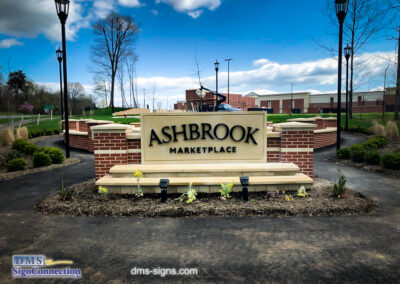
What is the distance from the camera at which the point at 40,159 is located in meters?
8.93

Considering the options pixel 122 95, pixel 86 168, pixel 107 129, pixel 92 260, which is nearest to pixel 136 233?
pixel 92 260

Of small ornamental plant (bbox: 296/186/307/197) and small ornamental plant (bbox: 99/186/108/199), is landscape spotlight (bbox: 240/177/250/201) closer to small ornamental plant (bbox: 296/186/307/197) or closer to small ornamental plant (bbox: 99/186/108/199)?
small ornamental plant (bbox: 296/186/307/197)

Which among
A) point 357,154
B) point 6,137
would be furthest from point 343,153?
point 6,137

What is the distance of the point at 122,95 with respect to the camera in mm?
46406

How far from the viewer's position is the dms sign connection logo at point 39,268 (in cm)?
278

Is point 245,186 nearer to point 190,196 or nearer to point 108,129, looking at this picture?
point 190,196

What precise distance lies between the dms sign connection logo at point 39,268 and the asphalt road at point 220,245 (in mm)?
Answer: 85

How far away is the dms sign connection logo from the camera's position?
2.78 metres

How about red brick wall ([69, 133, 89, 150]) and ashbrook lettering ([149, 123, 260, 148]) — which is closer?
ashbrook lettering ([149, 123, 260, 148])

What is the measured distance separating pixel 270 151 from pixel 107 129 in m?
4.06

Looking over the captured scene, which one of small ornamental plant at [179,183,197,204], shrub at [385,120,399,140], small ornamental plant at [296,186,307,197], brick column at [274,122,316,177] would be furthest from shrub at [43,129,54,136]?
shrub at [385,120,399,140]

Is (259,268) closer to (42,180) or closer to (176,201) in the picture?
(176,201)

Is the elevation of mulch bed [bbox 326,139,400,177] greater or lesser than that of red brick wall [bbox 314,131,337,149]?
lesser

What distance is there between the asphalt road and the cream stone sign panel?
2.17 metres
